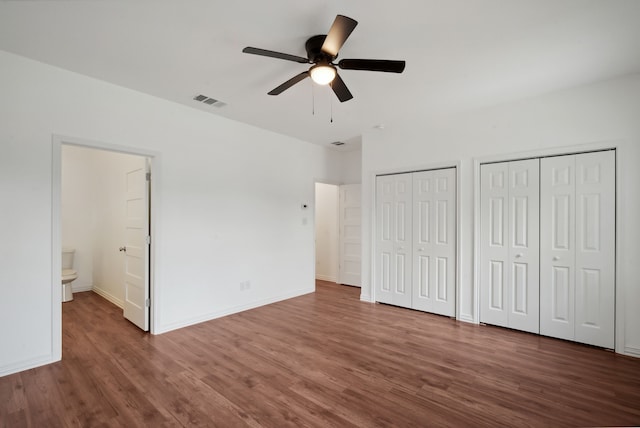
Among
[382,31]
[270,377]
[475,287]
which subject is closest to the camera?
[382,31]

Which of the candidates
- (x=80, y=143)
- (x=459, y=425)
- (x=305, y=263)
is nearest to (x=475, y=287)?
(x=459, y=425)

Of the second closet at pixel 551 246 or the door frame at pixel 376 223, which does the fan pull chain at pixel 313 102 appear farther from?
the second closet at pixel 551 246

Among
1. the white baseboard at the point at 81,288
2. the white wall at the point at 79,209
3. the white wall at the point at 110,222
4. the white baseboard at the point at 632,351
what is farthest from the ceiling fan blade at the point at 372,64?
the white baseboard at the point at 81,288

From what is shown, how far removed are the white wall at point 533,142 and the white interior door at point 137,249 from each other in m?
3.26

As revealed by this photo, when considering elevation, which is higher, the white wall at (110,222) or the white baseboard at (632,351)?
the white wall at (110,222)

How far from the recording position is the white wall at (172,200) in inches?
104

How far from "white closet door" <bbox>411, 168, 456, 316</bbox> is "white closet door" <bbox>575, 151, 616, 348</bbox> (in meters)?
1.32

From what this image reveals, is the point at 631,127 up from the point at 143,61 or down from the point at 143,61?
down

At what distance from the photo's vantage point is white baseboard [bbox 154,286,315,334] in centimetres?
363

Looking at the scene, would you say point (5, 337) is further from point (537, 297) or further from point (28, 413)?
point (537, 297)

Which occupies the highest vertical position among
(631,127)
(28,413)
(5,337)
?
(631,127)

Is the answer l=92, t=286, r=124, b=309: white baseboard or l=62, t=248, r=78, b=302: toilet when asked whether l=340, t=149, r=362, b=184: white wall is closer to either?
l=92, t=286, r=124, b=309: white baseboard

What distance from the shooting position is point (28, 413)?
2111 millimetres

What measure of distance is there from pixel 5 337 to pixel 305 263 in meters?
3.88
